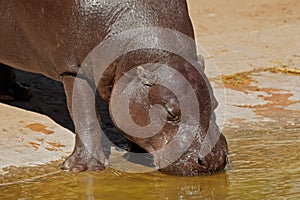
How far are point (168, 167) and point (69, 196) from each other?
2.35ft

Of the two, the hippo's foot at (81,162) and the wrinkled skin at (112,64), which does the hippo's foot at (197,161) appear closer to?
the wrinkled skin at (112,64)

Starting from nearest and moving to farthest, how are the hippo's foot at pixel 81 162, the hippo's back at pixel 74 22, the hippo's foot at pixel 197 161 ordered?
the hippo's foot at pixel 197 161, the hippo's back at pixel 74 22, the hippo's foot at pixel 81 162

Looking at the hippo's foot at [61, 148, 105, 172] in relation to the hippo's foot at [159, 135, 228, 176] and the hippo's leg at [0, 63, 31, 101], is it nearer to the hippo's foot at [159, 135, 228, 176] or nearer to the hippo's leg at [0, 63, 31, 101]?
the hippo's foot at [159, 135, 228, 176]

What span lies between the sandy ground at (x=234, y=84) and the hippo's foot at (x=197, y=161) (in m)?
1.11

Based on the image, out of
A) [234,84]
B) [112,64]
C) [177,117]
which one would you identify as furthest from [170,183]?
Answer: [234,84]

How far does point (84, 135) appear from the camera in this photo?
6590mm

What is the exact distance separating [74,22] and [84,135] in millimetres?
828

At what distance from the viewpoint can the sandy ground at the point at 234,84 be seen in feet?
23.6

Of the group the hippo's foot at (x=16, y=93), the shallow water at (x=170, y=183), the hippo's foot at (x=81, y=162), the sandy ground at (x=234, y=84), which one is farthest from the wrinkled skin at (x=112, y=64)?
the hippo's foot at (x=16, y=93)

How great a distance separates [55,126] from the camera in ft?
24.6

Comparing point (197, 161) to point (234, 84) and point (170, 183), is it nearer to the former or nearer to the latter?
point (170, 183)

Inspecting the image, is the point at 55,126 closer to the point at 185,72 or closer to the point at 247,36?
the point at 185,72

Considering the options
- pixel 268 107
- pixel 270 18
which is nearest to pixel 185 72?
pixel 268 107

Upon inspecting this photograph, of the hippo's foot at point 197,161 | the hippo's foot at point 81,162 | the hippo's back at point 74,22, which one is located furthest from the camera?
the hippo's foot at point 81,162
